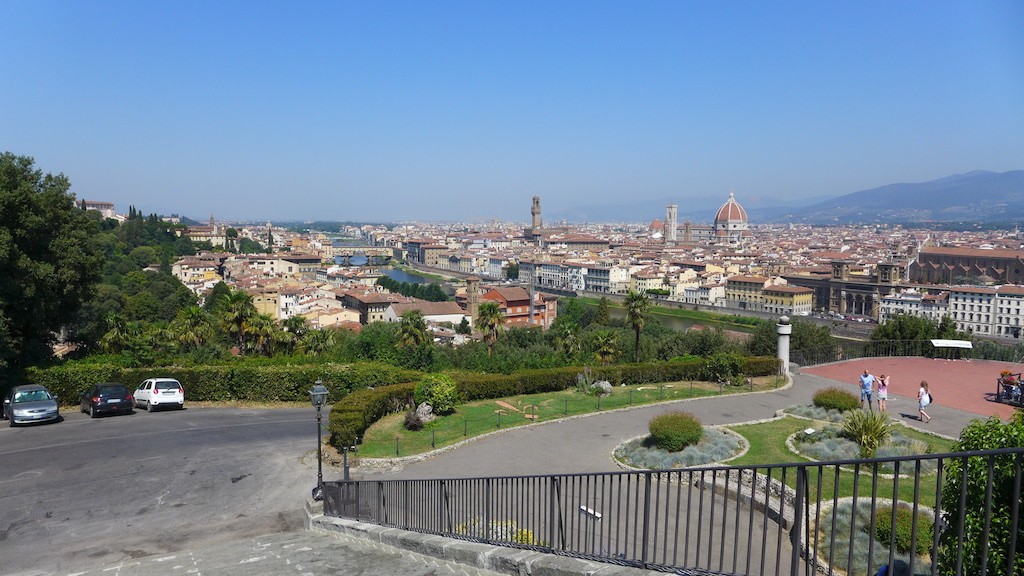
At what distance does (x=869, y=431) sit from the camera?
12273 millimetres

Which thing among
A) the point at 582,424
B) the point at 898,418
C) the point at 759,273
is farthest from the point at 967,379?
the point at 759,273

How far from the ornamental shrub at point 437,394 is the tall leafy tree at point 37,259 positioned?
9.84 metres

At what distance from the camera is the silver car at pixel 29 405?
15406mm

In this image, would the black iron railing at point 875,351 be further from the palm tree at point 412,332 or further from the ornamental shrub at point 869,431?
the palm tree at point 412,332

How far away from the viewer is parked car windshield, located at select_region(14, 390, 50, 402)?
15.8 metres

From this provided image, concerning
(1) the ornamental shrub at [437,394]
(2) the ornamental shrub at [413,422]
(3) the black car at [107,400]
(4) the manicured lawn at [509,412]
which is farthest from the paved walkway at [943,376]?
(3) the black car at [107,400]

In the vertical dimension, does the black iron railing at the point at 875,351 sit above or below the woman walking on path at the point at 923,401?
below

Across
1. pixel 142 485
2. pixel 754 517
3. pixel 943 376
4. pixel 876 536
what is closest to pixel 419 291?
pixel 943 376

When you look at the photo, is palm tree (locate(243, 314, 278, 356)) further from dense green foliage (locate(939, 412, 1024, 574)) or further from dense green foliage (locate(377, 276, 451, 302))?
dense green foliage (locate(377, 276, 451, 302))

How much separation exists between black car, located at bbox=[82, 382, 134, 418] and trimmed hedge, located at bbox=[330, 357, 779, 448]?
534cm

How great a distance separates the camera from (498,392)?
65.7 ft

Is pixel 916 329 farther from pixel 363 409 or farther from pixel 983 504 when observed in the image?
pixel 983 504

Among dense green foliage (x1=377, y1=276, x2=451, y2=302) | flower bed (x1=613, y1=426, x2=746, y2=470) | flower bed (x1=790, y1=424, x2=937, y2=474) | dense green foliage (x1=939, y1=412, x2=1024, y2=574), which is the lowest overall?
dense green foliage (x1=377, y1=276, x2=451, y2=302)

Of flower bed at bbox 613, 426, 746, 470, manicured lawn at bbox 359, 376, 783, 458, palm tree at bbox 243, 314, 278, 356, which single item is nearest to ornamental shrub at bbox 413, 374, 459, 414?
manicured lawn at bbox 359, 376, 783, 458
